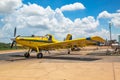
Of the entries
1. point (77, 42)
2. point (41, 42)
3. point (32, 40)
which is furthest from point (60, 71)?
point (41, 42)

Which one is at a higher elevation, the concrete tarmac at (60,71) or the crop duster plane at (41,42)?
the crop duster plane at (41,42)

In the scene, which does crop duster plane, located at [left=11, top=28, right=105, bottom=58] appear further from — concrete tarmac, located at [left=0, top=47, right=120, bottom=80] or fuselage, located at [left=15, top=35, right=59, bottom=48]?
concrete tarmac, located at [left=0, top=47, right=120, bottom=80]

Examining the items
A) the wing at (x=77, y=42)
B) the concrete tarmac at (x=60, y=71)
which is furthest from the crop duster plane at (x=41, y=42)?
the concrete tarmac at (x=60, y=71)

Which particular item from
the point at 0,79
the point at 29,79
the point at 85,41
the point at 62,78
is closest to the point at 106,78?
the point at 62,78

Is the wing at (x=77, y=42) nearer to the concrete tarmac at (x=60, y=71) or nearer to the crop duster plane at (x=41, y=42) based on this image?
the crop duster plane at (x=41, y=42)

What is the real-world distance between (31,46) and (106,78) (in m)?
15.2

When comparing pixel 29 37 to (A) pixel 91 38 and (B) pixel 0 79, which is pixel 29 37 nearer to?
(A) pixel 91 38

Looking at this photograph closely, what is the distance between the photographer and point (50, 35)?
2536cm

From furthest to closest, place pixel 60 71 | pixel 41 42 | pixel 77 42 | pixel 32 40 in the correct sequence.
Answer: pixel 41 42 → pixel 32 40 → pixel 77 42 → pixel 60 71

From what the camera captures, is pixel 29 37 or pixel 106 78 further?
pixel 29 37

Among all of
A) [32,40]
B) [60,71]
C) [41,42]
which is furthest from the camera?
[41,42]

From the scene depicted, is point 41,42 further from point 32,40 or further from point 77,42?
point 77,42

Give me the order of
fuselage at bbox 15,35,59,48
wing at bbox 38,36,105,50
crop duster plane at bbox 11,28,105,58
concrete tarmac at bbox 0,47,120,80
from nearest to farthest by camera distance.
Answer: concrete tarmac at bbox 0,47,120,80, wing at bbox 38,36,105,50, crop duster plane at bbox 11,28,105,58, fuselage at bbox 15,35,59,48

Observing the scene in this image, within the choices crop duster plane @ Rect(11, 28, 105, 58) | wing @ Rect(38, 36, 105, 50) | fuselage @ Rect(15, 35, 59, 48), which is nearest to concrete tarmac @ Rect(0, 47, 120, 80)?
wing @ Rect(38, 36, 105, 50)
